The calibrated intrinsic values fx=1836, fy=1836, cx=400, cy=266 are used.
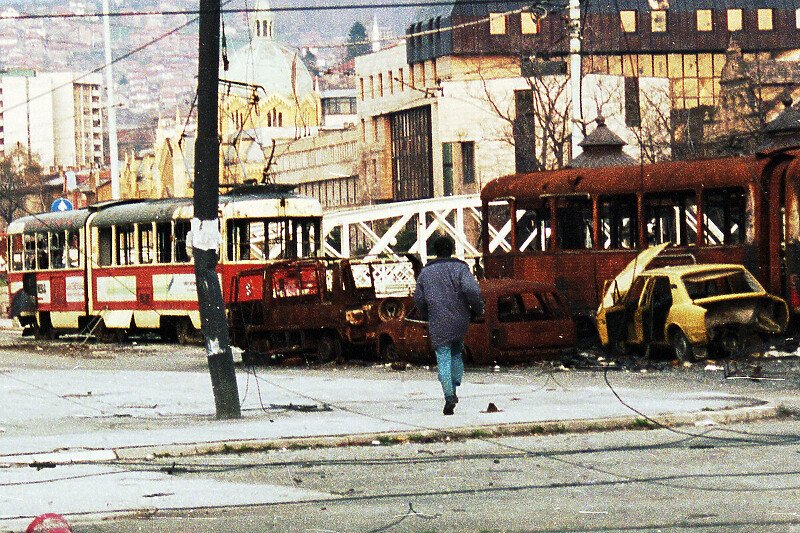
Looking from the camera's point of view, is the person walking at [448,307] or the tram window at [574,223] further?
the tram window at [574,223]

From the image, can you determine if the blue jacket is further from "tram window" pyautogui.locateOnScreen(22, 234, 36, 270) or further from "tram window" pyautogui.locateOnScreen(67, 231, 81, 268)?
"tram window" pyautogui.locateOnScreen(22, 234, 36, 270)

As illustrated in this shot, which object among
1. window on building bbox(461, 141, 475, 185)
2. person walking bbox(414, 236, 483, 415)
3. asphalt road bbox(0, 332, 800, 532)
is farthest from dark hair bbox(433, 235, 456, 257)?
window on building bbox(461, 141, 475, 185)

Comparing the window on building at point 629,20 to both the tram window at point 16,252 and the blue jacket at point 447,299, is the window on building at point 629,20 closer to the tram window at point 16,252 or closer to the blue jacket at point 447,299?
the tram window at point 16,252

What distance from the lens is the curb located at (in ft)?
50.6

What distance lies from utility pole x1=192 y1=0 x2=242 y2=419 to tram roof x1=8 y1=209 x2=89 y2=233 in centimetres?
2634

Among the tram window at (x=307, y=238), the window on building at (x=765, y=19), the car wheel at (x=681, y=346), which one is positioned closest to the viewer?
the car wheel at (x=681, y=346)

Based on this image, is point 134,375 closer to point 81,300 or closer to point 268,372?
point 268,372

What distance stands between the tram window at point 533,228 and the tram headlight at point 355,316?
5211mm

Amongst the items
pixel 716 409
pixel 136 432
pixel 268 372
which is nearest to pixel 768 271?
pixel 268 372

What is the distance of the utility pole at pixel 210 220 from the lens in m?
18.8

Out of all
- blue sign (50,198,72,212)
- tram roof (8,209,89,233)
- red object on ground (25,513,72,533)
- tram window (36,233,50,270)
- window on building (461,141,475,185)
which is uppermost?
window on building (461,141,475,185)

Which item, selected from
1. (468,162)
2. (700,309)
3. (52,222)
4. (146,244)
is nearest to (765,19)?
(468,162)

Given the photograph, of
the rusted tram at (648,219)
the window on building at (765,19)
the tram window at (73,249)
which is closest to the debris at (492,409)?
the rusted tram at (648,219)

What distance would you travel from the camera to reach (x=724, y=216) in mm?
31547
